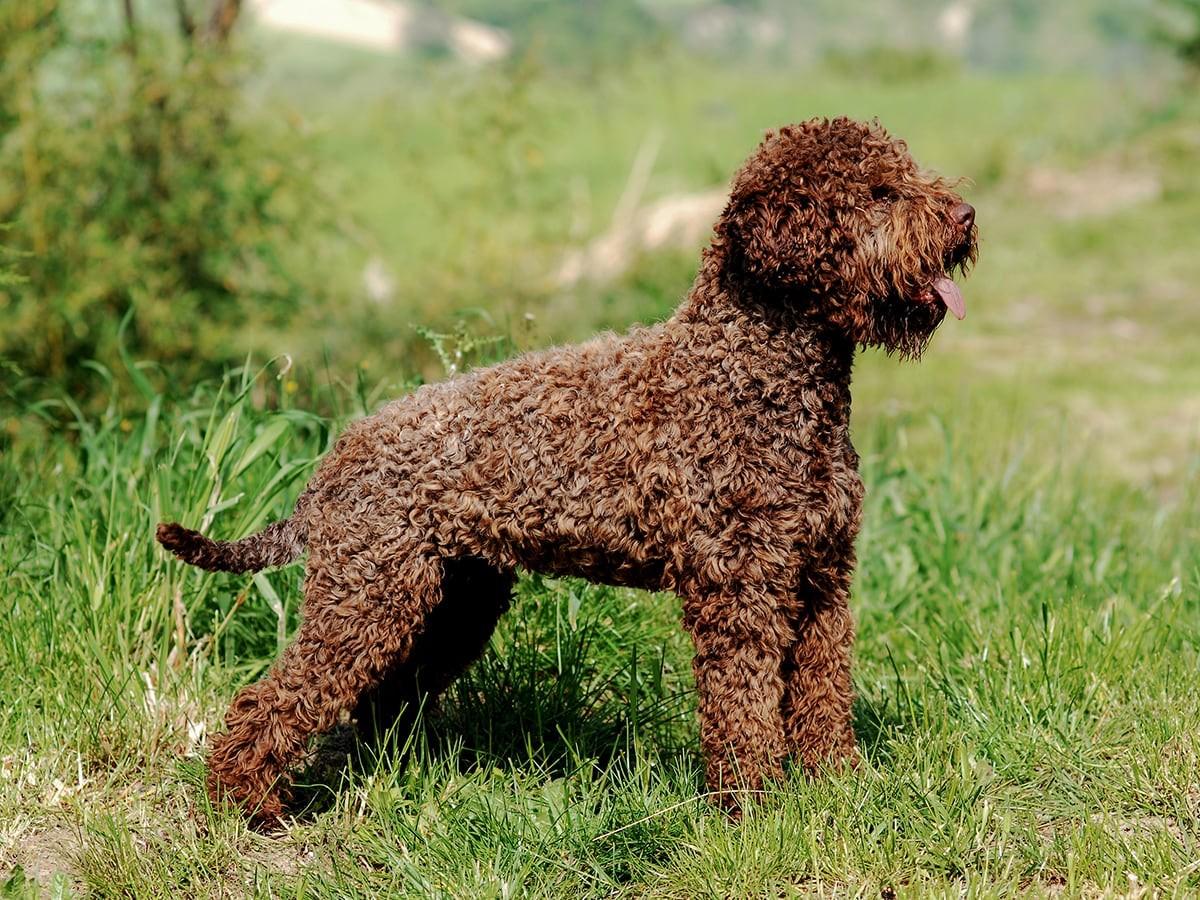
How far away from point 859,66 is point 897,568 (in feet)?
91.3

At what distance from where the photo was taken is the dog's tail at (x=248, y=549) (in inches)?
132

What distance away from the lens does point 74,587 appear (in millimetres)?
3943

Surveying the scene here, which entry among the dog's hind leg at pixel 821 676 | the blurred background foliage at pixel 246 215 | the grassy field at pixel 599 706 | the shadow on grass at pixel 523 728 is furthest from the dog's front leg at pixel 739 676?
the blurred background foliage at pixel 246 215

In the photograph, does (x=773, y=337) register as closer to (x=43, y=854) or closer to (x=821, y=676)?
(x=821, y=676)

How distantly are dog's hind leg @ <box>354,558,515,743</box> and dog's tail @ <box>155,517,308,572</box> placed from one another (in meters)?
0.42

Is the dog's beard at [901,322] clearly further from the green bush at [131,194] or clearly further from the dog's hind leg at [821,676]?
the green bush at [131,194]

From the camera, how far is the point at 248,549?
3.40m

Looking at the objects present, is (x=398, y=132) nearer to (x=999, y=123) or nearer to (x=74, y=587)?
(x=74, y=587)

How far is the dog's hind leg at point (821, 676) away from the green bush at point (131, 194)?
157 inches

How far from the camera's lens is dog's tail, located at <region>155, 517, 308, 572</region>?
132 inches

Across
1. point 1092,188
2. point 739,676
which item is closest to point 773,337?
point 739,676

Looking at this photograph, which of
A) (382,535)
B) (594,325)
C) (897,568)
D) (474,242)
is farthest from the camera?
(474,242)

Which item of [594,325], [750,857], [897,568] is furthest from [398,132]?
[750,857]

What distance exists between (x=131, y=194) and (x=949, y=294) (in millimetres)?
5320
